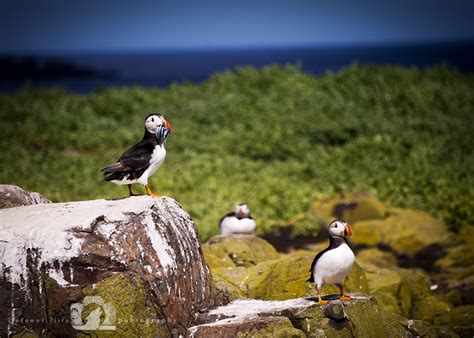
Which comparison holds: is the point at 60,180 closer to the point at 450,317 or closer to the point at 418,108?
the point at 450,317

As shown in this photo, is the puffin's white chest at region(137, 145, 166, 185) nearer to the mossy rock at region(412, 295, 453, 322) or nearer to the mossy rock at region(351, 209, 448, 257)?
the mossy rock at region(412, 295, 453, 322)

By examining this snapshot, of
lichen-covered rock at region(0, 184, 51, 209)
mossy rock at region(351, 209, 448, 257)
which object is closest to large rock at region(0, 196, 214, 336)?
lichen-covered rock at region(0, 184, 51, 209)

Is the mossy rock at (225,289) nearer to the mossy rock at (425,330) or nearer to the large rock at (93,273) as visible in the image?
the large rock at (93,273)

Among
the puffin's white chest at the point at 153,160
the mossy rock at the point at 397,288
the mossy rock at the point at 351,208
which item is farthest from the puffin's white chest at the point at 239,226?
the puffin's white chest at the point at 153,160

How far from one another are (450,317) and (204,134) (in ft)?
47.4

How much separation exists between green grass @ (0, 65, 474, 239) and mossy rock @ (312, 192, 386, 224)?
71 centimetres

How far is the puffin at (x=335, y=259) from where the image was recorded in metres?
9.38

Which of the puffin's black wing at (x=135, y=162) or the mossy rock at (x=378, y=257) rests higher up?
the puffin's black wing at (x=135, y=162)

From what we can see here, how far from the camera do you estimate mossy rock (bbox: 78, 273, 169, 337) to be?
8422 millimetres

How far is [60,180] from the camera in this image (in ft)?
67.2

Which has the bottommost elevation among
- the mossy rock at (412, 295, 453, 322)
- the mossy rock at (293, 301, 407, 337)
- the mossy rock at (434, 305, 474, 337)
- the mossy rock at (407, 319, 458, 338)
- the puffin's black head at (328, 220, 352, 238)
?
the mossy rock at (434, 305, 474, 337)

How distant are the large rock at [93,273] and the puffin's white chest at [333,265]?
1.51 meters

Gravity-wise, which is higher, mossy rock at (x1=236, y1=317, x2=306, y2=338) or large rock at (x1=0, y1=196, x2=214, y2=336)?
large rock at (x1=0, y1=196, x2=214, y2=336)

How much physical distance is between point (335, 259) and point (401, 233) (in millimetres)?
7177
